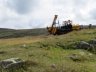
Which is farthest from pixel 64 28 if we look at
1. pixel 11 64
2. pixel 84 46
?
pixel 11 64

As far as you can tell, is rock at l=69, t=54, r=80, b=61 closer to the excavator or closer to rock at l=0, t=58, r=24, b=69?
rock at l=0, t=58, r=24, b=69

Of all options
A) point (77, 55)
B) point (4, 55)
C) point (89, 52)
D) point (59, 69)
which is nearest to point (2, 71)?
point (59, 69)

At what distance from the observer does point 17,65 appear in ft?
68.4

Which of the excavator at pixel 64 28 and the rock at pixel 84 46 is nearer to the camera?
the rock at pixel 84 46

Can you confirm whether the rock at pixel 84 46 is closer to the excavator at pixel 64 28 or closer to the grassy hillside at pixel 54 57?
the grassy hillside at pixel 54 57

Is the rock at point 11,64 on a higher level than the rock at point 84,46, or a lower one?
higher

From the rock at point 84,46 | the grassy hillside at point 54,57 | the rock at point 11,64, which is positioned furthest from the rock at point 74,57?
the rock at point 11,64

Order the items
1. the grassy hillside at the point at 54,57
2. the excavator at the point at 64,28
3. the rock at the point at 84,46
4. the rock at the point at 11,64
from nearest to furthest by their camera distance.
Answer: the rock at the point at 11,64 < the grassy hillside at the point at 54,57 < the rock at the point at 84,46 < the excavator at the point at 64,28

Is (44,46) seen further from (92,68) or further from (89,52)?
(92,68)

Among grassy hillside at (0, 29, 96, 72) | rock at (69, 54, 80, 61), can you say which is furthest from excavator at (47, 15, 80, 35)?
rock at (69, 54, 80, 61)

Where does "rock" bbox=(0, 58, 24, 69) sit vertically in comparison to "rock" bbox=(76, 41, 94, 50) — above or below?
above

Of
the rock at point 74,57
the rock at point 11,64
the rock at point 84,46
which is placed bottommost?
the rock at point 74,57

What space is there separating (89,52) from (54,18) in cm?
2753

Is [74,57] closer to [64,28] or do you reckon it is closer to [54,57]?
[54,57]
